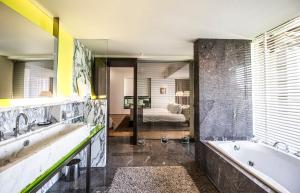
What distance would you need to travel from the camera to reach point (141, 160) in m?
3.51

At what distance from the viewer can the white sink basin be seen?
0.94 m

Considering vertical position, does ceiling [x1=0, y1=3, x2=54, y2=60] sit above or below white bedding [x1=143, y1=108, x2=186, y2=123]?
above

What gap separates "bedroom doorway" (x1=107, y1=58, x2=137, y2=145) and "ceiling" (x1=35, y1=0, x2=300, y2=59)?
4.18 ft

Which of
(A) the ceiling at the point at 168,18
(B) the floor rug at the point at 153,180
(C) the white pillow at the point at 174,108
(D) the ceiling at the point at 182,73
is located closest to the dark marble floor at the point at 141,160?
(B) the floor rug at the point at 153,180

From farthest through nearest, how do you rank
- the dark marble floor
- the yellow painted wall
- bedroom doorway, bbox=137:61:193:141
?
bedroom doorway, bbox=137:61:193:141 < the dark marble floor < the yellow painted wall

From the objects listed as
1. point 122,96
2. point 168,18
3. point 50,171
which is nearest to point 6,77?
point 50,171

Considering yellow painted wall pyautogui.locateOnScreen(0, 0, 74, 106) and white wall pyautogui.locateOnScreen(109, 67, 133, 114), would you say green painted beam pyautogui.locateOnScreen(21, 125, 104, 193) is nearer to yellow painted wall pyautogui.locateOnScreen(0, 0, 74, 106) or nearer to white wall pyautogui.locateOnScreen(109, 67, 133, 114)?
yellow painted wall pyautogui.locateOnScreen(0, 0, 74, 106)

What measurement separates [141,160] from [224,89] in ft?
7.04

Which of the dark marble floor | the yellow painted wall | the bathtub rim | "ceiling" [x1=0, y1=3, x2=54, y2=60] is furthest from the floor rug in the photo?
"ceiling" [x1=0, y1=3, x2=54, y2=60]

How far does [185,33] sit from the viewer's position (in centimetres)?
290

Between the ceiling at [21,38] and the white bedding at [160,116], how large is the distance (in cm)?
320

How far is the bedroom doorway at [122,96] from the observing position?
15.3ft

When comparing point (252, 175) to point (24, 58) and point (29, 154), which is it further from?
point (24, 58)

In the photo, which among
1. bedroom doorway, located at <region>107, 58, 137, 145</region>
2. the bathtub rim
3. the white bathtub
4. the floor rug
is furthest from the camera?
bedroom doorway, located at <region>107, 58, 137, 145</region>
